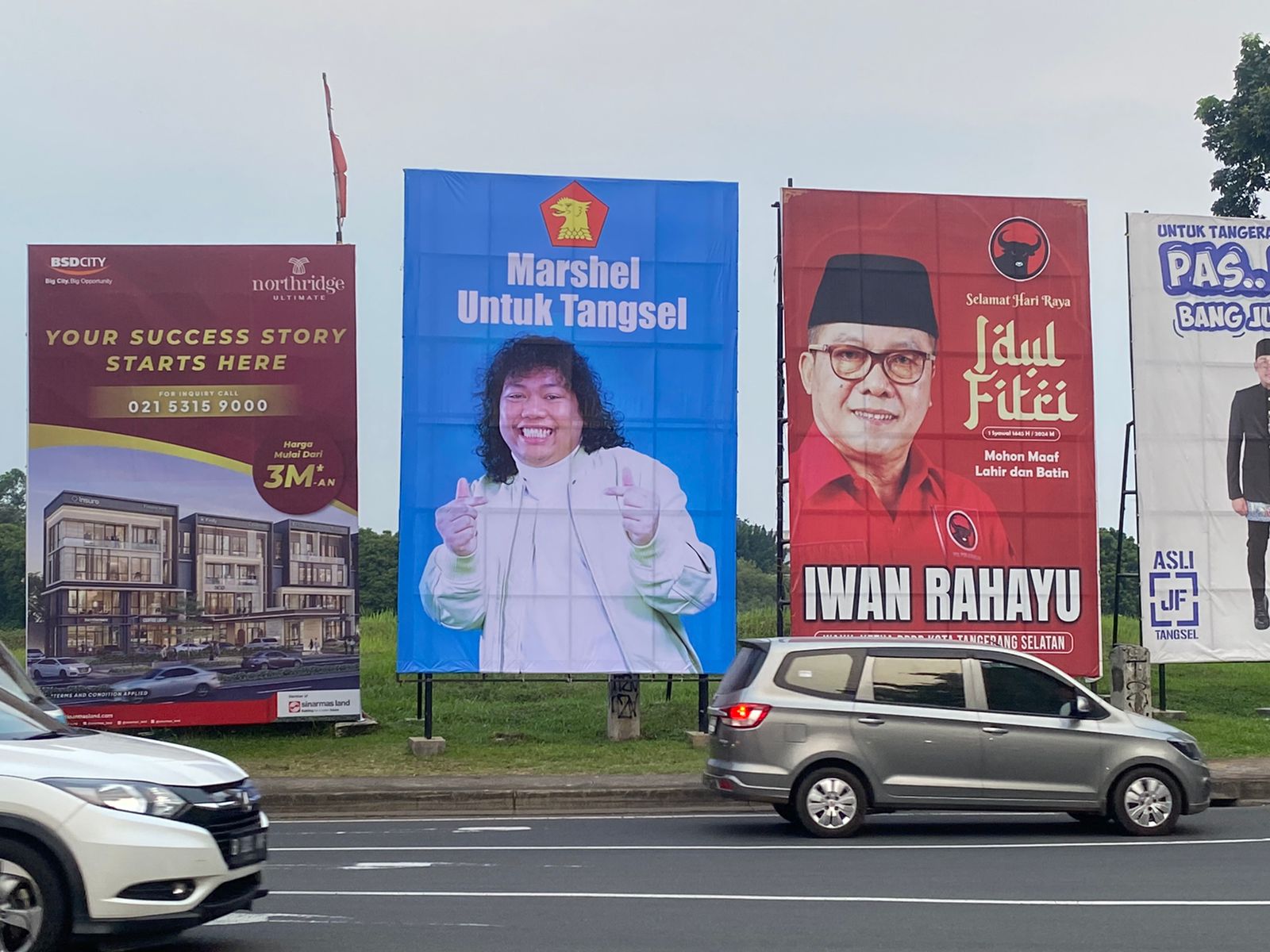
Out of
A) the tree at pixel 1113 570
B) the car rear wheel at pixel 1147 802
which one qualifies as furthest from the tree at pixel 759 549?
the car rear wheel at pixel 1147 802

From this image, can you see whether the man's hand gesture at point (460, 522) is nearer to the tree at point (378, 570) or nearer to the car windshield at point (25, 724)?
the car windshield at point (25, 724)

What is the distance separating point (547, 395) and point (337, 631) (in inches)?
173

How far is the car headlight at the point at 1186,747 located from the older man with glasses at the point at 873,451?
7748mm

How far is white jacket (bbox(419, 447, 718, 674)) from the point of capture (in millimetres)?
20266

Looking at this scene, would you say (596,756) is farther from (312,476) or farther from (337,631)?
(312,476)

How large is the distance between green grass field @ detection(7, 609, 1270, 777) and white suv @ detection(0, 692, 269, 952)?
11.4 meters

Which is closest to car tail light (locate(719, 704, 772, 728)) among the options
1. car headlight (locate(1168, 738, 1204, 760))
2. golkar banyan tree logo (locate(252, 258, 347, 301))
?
car headlight (locate(1168, 738, 1204, 760))

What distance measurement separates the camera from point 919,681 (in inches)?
534

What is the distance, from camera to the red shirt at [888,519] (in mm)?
21078

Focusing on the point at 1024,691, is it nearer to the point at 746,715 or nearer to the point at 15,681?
the point at 746,715

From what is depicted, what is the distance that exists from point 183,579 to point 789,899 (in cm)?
1297

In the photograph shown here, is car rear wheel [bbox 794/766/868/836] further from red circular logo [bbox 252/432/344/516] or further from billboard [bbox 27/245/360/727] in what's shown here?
red circular logo [bbox 252/432/344/516]

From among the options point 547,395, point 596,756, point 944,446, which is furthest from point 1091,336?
point 596,756

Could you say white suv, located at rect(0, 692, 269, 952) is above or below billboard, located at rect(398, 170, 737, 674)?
below
